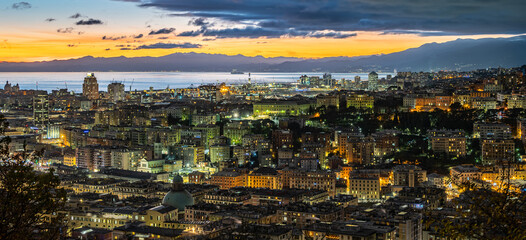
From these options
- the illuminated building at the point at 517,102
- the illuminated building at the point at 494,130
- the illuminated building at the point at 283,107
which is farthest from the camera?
the illuminated building at the point at 283,107

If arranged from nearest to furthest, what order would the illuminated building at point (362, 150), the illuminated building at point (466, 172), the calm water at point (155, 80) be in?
the illuminated building at point (466, 172)
the illuminated building at point (362, 150)
the calm water at point (155, 80)

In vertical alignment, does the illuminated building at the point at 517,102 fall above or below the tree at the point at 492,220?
below

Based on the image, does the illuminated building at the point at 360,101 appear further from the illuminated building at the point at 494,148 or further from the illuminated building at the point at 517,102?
the illuminated building at the point at 494,148

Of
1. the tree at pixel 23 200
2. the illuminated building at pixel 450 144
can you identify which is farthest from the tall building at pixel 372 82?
the tree at pixel 23 200

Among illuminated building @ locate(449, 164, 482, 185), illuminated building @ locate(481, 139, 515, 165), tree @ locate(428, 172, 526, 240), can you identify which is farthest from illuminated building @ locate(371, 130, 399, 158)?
tree @ locate(428, 172, 526, 240)

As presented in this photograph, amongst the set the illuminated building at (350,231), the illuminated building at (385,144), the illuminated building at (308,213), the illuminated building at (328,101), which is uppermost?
the illuminated building at (328,101)

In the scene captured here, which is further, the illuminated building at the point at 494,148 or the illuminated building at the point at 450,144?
the illuminated building at the point at 450,144

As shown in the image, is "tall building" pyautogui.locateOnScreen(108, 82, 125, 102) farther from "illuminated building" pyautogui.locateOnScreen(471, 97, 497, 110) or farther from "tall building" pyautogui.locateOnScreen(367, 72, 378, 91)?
"illuminated building" pyautogui.locateOnScreen(471, 97, 497, 110)

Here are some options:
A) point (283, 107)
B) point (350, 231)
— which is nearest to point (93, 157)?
point (283, 107)

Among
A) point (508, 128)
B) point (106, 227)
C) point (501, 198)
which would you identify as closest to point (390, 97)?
point (508, 128)
